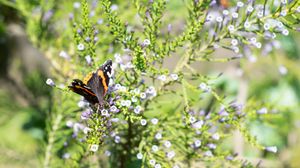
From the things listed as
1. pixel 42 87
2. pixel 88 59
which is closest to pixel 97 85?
pixel 88 59

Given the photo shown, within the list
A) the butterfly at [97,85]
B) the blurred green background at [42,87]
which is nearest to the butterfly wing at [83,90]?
the butterfly at [97,85]

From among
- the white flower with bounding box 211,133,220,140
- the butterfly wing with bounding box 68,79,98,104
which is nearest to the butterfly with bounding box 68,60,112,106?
the butterfly wing with bounding box 68,79,98,104

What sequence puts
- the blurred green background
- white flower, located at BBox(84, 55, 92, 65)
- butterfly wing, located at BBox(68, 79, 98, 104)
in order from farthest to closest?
the blurred green background → white flower, located at BBox(84, 55, 92, 65) → butterfly wing, located at BBox(68, 79, 98, 104)

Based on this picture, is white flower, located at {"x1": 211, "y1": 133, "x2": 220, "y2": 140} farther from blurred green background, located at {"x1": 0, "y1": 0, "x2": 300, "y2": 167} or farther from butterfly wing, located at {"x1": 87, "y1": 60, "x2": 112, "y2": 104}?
blurred green background, located at {"x1": 0, "y1": 0, "x2": 300, "y2": 167}

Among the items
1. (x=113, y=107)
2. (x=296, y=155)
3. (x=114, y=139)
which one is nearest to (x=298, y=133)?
(x=296, y=155)

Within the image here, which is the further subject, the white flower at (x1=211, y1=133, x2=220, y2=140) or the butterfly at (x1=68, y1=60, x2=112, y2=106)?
the white flower at (x1=211, y1=133, x2=220, y2=140)

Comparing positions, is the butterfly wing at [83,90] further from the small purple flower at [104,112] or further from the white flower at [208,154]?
the white flower at [208,154]
